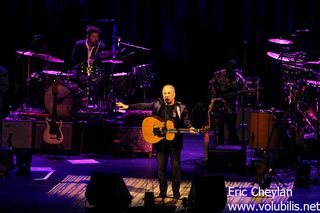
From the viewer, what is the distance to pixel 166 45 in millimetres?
18750

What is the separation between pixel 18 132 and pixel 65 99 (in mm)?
1307

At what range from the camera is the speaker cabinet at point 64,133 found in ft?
51.5

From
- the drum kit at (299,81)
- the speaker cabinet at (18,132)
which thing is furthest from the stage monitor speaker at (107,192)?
the speaker cabinet at (18,132)

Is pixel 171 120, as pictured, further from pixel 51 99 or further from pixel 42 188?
pixel 51 99

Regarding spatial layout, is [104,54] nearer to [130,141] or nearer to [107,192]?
[130,141]

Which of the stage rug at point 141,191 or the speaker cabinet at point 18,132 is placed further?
the speaker cabinet at point 18,132

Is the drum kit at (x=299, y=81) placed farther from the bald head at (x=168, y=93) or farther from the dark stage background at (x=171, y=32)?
the dark stage background at (x=171, y=32)

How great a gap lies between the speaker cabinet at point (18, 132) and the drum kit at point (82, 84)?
2.02 ft

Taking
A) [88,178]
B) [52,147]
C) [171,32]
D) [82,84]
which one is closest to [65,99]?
[82,84]

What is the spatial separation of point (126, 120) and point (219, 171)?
2966 millimetres

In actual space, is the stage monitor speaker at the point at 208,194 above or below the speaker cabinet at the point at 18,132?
below

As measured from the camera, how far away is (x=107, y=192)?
10.4 metres

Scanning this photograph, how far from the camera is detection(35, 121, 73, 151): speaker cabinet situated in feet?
51.5

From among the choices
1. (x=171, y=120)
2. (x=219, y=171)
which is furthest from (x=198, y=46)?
(x=171, y=120)
